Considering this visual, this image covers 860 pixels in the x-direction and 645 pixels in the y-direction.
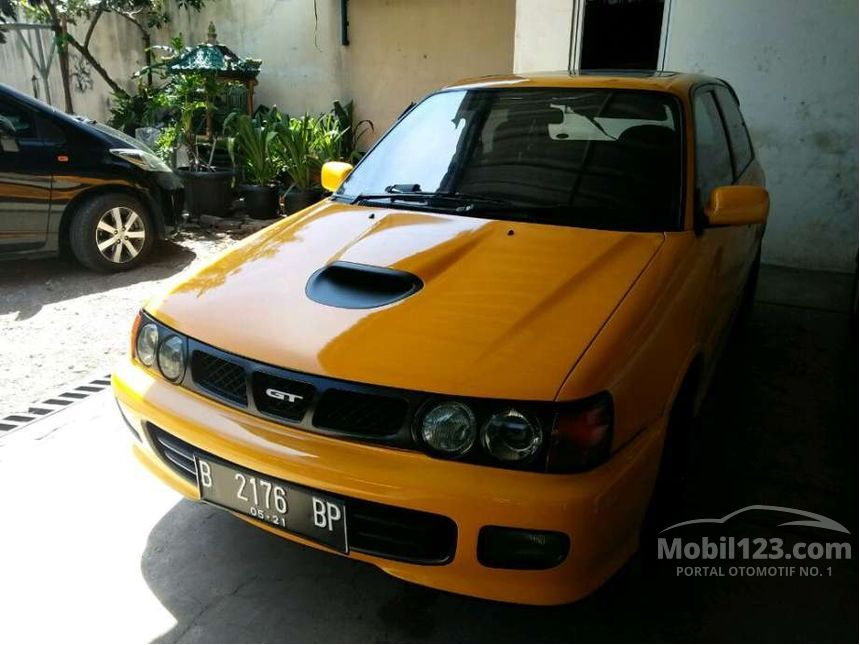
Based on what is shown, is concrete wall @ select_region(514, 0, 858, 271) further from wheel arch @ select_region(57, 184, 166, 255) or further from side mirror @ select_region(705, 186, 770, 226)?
wheel arch @ select_region(57, 184, 166, 255)

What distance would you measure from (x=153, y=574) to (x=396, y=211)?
1.46 meters

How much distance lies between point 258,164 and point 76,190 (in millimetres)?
2330

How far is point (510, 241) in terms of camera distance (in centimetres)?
220

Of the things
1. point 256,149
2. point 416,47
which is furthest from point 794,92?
point 256,149

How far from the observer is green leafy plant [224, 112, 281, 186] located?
7027mm

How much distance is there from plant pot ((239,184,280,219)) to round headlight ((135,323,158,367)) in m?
5.08

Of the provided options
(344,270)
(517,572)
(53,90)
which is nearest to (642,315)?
(517,572)

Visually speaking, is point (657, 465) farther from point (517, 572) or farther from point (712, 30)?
point (712, 30)

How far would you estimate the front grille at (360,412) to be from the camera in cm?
166

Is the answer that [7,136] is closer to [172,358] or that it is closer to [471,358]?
[172,358]

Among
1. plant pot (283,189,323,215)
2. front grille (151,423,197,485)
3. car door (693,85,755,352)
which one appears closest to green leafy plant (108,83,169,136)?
plant pot (283,189,323,215)

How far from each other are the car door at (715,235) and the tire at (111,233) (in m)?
4.19

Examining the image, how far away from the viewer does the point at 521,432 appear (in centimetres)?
159

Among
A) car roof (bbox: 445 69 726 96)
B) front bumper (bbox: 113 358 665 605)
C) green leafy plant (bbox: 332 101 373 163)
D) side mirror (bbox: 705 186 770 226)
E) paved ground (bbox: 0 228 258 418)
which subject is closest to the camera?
front bumper (bbox: 113 358 665 605)
